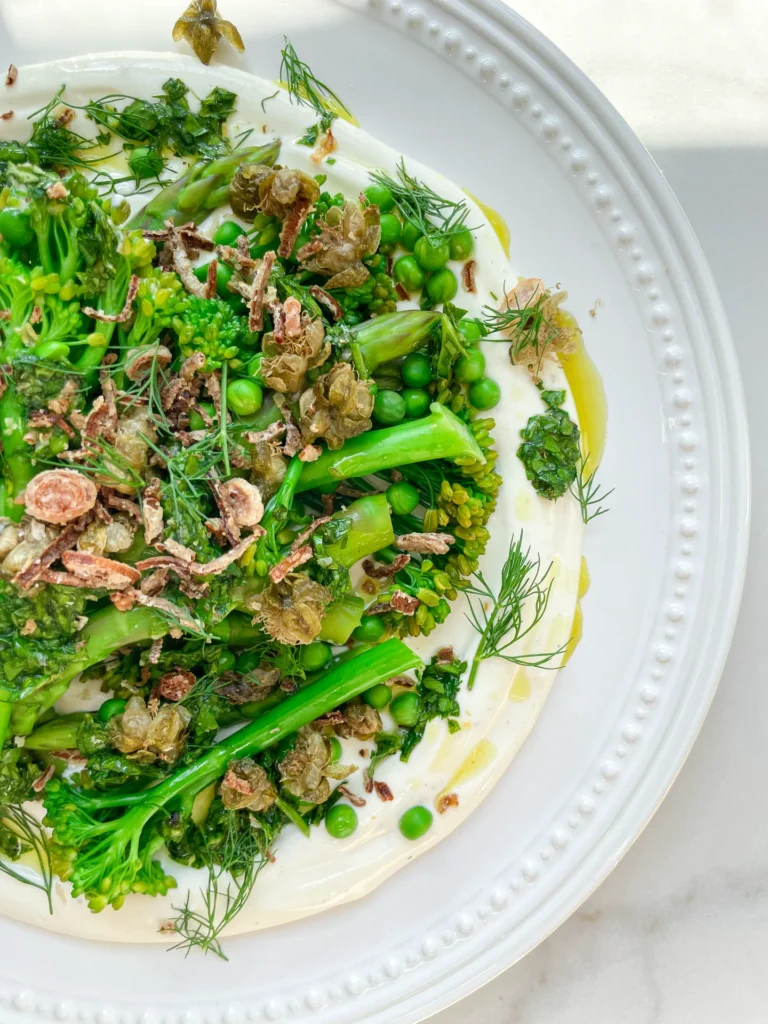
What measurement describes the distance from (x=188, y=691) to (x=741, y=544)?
7.42ft

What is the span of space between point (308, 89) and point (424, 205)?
2.19 ft

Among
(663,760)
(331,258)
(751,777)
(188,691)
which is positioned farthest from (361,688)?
(751,777)

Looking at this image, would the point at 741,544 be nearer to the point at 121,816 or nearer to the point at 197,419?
the point at 197,419

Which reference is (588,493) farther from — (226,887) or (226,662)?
(226,887)

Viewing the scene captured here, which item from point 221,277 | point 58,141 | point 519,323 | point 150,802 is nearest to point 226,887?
point 150,802

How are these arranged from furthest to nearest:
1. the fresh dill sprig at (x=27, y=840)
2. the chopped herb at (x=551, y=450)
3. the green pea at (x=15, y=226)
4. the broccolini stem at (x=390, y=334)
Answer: the chopped herb at (x=551, y=450) → the fresh dill sprig at (x=27, y=840) → the broccolini stem at (x=390, y=334) → the green pea at (x=15, y=226)

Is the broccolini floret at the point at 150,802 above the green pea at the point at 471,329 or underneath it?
underneath

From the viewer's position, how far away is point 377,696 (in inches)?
114

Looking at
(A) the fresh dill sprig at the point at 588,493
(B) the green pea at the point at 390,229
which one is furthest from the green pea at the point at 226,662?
(B) the green pea at the point at 390,229

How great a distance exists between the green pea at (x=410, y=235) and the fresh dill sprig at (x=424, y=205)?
0.09ft

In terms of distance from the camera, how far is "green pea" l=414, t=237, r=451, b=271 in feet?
9.30

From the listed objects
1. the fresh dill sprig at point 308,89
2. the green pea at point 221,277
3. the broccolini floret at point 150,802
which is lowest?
the broccolini floret at point 150,802

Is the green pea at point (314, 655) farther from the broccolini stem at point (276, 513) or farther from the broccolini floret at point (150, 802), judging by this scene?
the broccolini stem at point (276, 513)

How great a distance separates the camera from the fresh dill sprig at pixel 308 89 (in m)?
2.89
